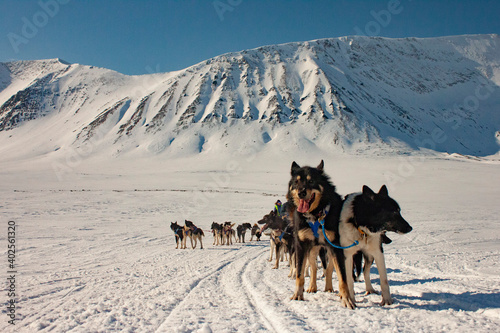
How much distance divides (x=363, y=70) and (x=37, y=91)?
158 meters

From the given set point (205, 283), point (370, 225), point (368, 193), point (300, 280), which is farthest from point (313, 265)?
point (205, 283)

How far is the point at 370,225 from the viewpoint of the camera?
4.45 metres

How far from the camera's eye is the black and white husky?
4.36 meters

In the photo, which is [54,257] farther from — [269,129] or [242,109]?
[242,109]

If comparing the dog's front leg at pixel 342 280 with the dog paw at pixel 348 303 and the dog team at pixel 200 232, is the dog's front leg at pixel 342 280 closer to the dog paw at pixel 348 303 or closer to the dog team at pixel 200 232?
the dog paw at pixel 348 303

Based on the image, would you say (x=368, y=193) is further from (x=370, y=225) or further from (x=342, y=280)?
(x=342, y=280)

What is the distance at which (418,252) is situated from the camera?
11.0 metres

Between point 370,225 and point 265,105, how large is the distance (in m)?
113

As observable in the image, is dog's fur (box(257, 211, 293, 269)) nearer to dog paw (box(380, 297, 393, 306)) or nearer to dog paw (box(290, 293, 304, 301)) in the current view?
dog paw (box(290, 293, 304, 301))

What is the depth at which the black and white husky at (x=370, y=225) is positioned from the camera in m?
4.36

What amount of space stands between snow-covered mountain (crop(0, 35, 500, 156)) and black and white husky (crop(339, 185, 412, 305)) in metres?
88.0

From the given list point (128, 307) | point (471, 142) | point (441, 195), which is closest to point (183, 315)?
point (128, 307)

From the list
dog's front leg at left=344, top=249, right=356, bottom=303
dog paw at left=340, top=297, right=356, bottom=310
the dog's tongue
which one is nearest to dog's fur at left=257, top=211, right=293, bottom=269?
the dog's tongue

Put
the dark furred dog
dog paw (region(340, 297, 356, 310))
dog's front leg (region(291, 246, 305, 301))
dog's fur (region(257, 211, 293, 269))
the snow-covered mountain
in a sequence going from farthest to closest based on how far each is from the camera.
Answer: the snow-covered mountain → dog's fur (region(257, 211, 293, 269)) → dog's front leg (region(291, 246, 305, 301)) → the dark furred dog → dog paw (region(340, 297, 356, 310))
